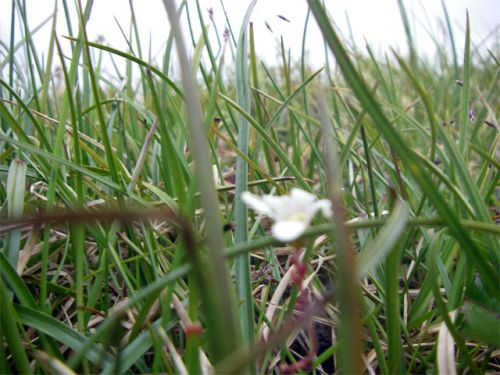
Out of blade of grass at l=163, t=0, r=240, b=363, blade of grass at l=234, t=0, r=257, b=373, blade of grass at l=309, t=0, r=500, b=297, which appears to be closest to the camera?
blade of grass at l=163, t=0, r=240, b=363

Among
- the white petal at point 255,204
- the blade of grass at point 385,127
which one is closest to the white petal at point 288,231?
the white petal at point 255,204

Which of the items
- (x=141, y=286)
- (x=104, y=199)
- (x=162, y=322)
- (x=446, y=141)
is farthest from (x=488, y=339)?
(x=104, y=199)

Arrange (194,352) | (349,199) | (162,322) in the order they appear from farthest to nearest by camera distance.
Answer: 1. (349,199)
2. (162,322)
3. (194,352)

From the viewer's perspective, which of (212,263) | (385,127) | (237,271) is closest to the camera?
(212,263)

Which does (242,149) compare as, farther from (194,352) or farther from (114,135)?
(114,135)

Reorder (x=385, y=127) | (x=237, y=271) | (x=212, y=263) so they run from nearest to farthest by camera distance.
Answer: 1. (x=212, y=263)
2. (x=385, y=127)
3. (x=237, y=271)

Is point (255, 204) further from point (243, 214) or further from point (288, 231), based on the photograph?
point (243, 214)

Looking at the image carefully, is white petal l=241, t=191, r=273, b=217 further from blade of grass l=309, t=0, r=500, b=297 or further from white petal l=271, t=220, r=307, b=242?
blade of grass l=309, t=0, r=500, b=297

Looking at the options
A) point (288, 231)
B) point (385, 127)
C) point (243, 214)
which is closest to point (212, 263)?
point (288, 231)

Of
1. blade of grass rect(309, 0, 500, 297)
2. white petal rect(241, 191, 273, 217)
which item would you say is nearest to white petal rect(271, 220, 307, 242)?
white petal rect(241, 191, 273, 217)

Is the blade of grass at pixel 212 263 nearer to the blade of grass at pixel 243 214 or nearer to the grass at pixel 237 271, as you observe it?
the grass at pixel 237 271

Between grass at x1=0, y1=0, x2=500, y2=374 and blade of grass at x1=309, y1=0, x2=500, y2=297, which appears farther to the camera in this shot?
blade of grass at x1=309, y1=0, x2=500, y2=297
